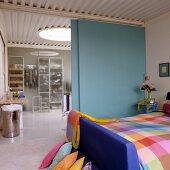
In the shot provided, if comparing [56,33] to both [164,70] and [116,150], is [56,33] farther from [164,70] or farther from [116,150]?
[116,150]

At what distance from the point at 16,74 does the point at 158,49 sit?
210 inches

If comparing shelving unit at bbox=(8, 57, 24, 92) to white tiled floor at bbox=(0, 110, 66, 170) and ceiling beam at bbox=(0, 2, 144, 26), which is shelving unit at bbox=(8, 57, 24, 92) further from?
ceiling beam at bbox=(0, 2, 144, 26)

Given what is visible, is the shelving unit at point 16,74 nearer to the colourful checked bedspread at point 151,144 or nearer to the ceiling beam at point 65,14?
the ceiling beam at point 65,14

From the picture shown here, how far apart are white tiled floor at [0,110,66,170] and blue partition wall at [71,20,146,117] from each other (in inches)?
34.9

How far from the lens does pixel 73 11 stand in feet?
13.3

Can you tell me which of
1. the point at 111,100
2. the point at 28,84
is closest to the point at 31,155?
the point at 111,100

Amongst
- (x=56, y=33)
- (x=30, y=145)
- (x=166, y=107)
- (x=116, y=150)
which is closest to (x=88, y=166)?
(x=116, y=150)

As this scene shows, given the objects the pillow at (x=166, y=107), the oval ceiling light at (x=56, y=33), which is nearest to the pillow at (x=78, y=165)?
the pillow at (x=166, y=107)

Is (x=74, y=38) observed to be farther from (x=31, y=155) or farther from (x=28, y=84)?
(x=28, y=84)

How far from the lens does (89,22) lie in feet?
14.0

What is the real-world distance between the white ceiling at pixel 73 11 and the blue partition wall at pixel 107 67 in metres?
0.19

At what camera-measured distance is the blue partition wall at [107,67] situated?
166 inches

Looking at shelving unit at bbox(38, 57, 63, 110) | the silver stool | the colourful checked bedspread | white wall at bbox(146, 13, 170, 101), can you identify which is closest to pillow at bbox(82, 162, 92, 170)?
the colourful checked bedspread

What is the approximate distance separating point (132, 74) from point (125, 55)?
0.50 m
